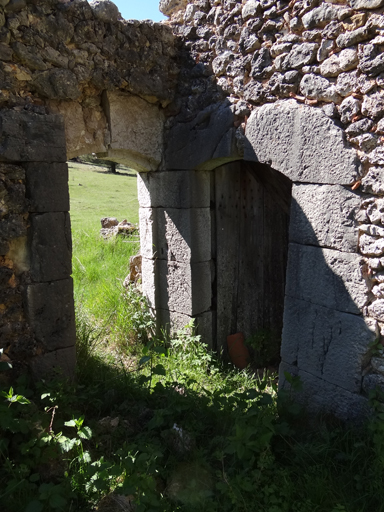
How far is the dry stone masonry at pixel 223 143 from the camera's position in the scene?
3.16 meters

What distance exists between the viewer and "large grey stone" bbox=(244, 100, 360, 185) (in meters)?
3.22

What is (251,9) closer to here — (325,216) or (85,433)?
(325,216)

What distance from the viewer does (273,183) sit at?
4727 mm

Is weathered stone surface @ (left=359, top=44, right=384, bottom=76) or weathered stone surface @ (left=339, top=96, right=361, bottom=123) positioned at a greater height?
weathered stone surface @ (left=359, top=44, right=384, bottom=76)

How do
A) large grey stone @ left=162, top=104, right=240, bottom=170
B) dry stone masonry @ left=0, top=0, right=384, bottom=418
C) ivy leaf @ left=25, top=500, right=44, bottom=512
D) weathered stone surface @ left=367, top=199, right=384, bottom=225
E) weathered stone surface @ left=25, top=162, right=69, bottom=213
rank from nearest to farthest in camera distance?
ivy leaf @ left=25, top=500, right=44, bottom=512 < weathered stone surface @ left=367, top=199, right=384, bottom=225 < dry stone masonry @ left=0, top=0, right=384, bottom=418 < weathered stone surface @ left=25, top=162, right=69, bottom=213 < large grey stone @ left=162, top=104, right=240, bottom=170

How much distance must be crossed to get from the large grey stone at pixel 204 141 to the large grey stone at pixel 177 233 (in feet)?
1.71

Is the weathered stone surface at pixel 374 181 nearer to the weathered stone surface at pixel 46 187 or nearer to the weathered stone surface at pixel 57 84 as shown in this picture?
the weathered stone surface at pixel 46 187

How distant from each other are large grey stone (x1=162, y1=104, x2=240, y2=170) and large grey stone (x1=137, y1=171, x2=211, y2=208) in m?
0.12

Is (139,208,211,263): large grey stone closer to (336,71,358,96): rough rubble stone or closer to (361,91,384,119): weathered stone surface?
(336,71,358,96): rough rubble stone

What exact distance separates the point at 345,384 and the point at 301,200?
57.0 inches

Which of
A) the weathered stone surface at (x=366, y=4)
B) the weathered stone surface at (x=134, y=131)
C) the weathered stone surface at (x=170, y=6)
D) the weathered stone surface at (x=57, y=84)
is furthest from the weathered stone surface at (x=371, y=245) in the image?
the weathered stone surface at (x=170, y=6)

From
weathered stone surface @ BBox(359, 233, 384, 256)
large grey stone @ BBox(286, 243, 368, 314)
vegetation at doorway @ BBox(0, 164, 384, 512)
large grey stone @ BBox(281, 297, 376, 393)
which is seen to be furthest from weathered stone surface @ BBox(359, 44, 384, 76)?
vegetation at doorway @ BBox(0, 164, 384, 512)

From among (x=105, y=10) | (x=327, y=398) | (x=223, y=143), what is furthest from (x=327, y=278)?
(x=105, y=10)

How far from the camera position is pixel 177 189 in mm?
4832
